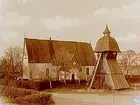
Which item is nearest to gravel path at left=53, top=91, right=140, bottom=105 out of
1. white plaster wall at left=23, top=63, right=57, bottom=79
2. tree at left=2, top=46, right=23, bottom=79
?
white plaster wall at left=23, top=63, right=57, bottom=79

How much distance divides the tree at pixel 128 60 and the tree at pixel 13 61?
1.86ft

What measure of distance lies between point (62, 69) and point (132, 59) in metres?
0.41

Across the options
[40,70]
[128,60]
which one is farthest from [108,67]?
[40,70]

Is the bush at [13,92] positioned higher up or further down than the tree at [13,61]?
further down

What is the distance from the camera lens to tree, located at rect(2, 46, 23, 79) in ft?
6.36

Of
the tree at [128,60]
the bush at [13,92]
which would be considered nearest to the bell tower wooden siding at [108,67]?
the tree at [128,60]

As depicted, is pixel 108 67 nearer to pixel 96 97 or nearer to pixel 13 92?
pixel 96 97

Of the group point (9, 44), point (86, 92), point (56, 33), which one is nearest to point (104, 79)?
point (86, 92)

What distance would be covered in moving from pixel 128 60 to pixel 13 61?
2.14 feet

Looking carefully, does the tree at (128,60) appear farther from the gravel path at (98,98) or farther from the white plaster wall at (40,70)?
the white plaster wall at (40,70)

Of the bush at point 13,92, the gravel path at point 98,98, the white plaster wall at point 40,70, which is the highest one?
the white plaster wall at point 40,70

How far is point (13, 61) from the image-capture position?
1.95 metres

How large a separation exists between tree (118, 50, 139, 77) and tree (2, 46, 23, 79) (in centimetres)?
57

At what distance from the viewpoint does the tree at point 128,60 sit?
6.19 feet
